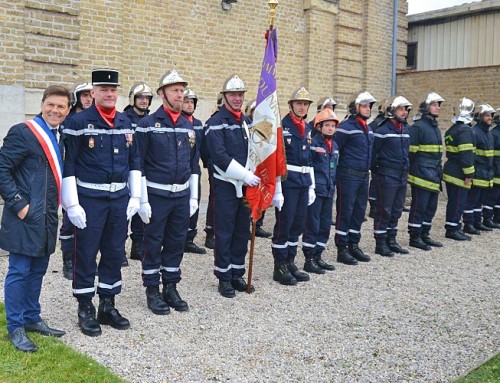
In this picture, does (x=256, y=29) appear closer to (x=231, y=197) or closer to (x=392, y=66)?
(x=392, y=66)

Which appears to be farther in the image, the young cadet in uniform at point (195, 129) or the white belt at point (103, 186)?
the young cadet in uniform at point (195, 129)

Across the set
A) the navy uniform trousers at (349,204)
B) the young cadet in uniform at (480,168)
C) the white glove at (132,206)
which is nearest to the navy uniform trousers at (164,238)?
the white glove at (132,206)

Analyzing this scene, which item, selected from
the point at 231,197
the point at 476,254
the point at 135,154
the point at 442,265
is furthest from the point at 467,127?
the point at 135,154

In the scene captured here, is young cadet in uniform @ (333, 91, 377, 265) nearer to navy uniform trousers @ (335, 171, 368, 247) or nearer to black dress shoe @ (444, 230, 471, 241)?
navy uniform trousers @ (335, 171, 368, 247)

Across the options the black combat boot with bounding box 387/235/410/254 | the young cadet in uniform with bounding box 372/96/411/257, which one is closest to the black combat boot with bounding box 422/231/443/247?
the black combat boot with bounding box 387/235/410/254

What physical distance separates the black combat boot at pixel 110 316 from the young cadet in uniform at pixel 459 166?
21.0ft

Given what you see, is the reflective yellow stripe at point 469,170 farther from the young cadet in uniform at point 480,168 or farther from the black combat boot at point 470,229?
the black combat boot at point 470,229

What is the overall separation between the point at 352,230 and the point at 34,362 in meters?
4.81

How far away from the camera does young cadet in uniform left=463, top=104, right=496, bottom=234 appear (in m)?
10.1

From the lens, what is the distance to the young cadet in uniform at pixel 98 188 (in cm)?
464

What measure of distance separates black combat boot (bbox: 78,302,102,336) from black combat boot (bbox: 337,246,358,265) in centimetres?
381

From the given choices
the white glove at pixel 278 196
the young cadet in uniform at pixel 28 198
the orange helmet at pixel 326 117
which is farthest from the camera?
the orange helmet at pixel 326 117

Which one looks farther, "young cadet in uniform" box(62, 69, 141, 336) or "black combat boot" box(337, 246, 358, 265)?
"black combat boot" box(337, 246, 358, 265)

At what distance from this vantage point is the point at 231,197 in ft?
19.4
